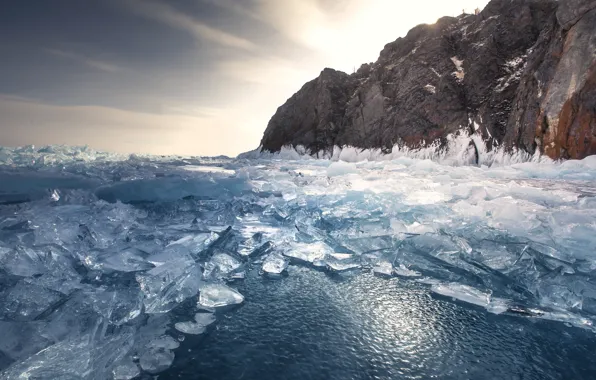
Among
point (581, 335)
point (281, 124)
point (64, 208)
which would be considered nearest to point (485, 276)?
point (581, 335)

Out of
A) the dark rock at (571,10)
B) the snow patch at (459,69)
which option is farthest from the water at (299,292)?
the snow patch at (459,69)

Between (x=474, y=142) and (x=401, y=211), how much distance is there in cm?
2440

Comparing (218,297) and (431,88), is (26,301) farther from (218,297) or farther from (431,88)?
(431,88)

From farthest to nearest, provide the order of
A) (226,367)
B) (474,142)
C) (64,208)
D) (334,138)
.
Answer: (334,138), (474,142), (64,208), (226,367)

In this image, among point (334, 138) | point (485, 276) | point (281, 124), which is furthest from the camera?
point (281, 124)

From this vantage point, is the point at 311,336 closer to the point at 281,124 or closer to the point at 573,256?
the point at 573,256

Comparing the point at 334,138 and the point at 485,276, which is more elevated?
the point at 334,138

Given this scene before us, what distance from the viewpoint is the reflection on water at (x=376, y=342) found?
1701mm

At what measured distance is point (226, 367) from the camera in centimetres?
170

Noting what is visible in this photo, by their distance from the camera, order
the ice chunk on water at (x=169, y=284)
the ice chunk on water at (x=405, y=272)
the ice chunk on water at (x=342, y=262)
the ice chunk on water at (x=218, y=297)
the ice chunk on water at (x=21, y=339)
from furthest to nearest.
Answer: the ice chunk on water at (x=342, y=262), the ice chunk on water at (x=405, y=272), the ice chunk on water at (x=218, y=297), the ice chunk on water at (x=169, y=284), the ice chunk on water at (x=21, y=339)

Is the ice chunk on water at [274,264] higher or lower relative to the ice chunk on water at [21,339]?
lower

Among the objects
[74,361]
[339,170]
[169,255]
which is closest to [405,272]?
[169,255]

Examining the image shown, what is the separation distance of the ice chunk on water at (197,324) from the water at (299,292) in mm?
16

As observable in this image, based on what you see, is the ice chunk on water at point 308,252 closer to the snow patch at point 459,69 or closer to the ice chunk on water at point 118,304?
the ice chunk on water at point 118,304
